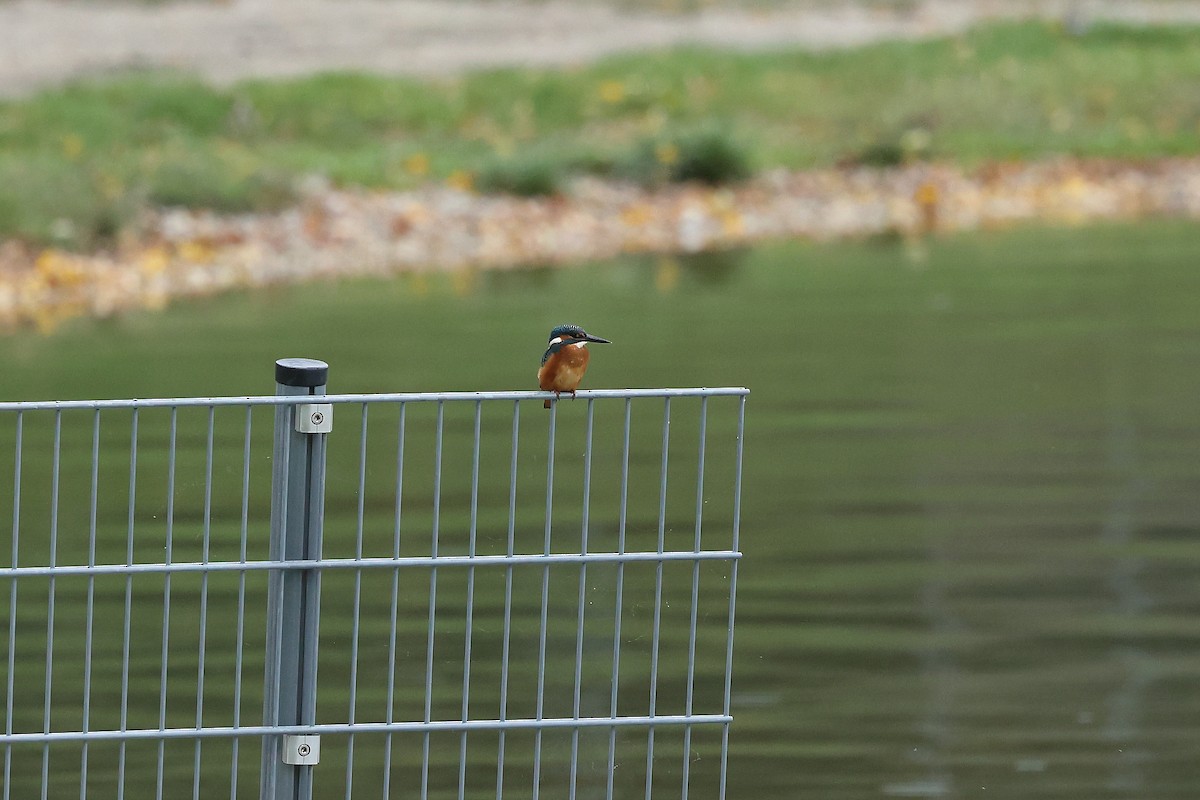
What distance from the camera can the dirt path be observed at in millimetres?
23891

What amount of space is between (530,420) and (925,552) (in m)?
3.16

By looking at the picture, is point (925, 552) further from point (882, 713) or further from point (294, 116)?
point (294, 116)

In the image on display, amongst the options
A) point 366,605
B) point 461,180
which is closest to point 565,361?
point 366,605

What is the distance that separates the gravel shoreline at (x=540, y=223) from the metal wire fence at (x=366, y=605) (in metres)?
4.23

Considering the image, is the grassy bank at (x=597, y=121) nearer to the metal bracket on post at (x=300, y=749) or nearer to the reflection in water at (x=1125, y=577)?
the reflection in water at (x=1125, y=577)

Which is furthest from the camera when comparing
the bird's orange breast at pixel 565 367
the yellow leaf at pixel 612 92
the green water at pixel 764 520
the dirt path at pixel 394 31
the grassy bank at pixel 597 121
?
the dirt path at pixel 394 31

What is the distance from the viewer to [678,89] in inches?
886

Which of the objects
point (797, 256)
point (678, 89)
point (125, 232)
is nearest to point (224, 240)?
point (125, 232)

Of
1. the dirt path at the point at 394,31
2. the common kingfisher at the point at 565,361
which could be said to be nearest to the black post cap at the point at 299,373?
the common kingfisher at the point at 565,361

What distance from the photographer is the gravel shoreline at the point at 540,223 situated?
1561cm

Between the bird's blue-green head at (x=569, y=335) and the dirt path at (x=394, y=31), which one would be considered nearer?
the bird's blue-green head at (x=569, y=335)

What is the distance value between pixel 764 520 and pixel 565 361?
183 inches

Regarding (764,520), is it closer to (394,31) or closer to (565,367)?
(565,367)

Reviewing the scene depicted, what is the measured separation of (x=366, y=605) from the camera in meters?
8.00
